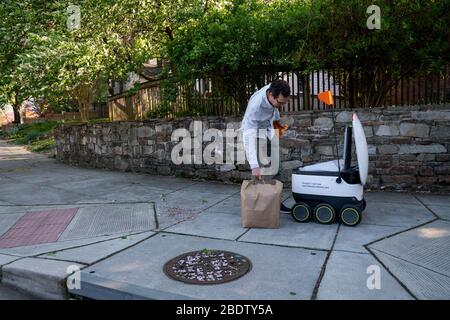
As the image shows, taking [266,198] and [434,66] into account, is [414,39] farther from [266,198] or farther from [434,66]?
[266,198]

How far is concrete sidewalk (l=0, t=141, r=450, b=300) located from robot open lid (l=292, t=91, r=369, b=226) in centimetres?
15

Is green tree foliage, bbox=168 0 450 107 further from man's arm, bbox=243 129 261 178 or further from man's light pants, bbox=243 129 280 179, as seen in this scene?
man's arm, bbox=243 129 261 178

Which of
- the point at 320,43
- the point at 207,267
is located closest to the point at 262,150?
the point at 207,267

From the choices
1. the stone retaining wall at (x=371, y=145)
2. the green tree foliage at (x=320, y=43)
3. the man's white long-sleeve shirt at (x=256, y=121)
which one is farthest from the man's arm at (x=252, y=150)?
the green tree foliage at (x=320, y=43)

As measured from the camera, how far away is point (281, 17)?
7.25 metres

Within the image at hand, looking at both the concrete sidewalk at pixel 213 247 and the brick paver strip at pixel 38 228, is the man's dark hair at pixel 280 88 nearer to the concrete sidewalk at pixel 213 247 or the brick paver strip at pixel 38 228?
the concrete sidewalk at pixel 213 247

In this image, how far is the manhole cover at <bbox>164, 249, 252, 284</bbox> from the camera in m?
Result: 3.72

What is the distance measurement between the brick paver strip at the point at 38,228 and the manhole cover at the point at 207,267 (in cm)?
178

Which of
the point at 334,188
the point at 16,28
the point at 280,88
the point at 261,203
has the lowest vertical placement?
the point at 261,203

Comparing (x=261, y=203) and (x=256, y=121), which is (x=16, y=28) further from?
(x=261, y=203)

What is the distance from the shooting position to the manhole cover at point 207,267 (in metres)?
3.72

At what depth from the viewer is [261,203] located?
4957 millimetres

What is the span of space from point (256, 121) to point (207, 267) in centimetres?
202

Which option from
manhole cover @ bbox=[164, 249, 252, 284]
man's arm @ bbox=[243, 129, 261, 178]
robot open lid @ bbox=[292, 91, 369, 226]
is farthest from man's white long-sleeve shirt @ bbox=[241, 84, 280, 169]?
manhole cover @ bbox=[164, 249, 252, 284]
